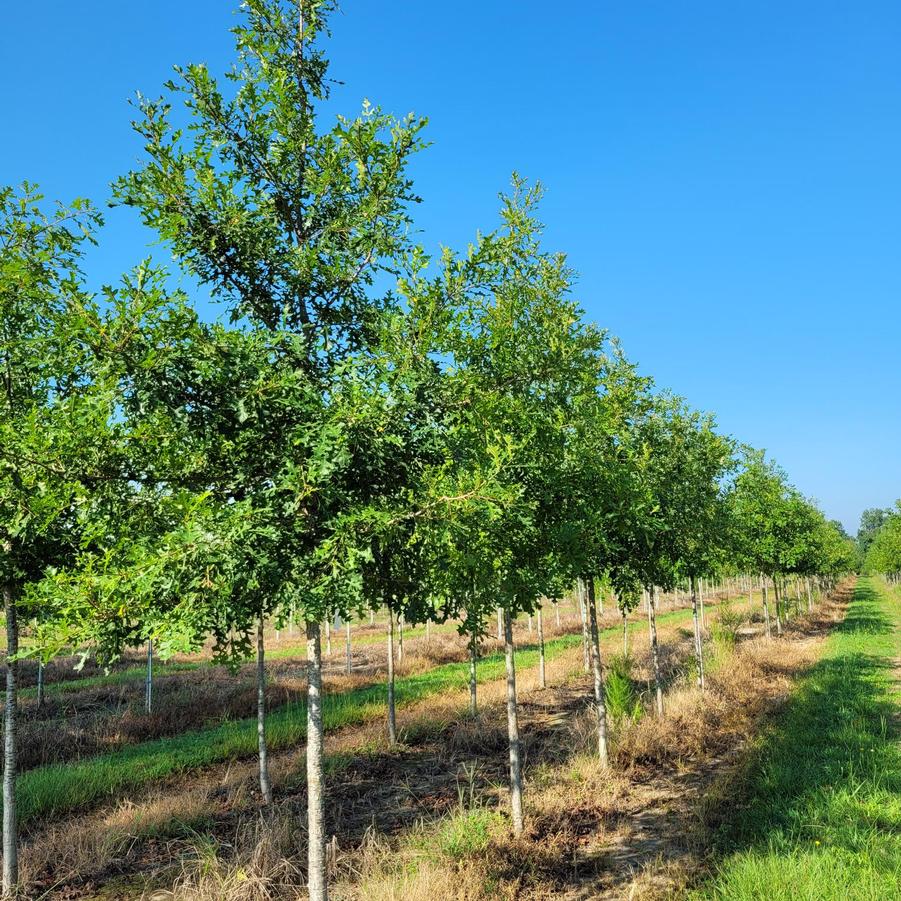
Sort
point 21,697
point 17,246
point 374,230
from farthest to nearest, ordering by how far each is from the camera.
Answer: point 21,697
point 17,246
point 374,230

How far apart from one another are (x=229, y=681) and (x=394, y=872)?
1708 cm

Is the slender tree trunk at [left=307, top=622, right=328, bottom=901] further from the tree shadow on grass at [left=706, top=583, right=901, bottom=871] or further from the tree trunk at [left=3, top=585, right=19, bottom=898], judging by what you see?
the tree shadow on grass at [left=706, top=583, right=901, bottom=871]

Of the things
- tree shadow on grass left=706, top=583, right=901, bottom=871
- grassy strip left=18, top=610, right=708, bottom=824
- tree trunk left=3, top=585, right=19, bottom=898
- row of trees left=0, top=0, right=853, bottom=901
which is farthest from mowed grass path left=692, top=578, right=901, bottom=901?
grassy strip left=18, top=610, right=708, bottom=824

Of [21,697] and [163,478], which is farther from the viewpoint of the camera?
[21,697]

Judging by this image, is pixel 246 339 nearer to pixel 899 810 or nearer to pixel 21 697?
pixel 899 810

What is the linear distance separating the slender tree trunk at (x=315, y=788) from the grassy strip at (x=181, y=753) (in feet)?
24.9

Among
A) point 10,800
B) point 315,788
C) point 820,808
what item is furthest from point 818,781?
point 10,800

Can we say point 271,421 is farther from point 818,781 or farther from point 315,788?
point 818,781

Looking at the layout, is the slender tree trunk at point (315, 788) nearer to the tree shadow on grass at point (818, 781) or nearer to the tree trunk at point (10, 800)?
the tree trunk at point (10, 800)

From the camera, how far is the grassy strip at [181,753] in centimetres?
1059

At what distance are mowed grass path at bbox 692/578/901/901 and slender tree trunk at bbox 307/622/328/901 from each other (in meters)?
3.80

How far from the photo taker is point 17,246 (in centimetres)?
729

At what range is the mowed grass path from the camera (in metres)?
5.95

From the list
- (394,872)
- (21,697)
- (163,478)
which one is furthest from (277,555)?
(21,697)
